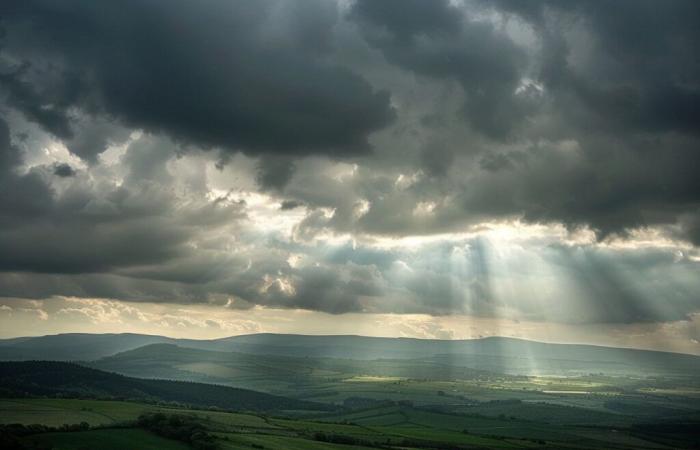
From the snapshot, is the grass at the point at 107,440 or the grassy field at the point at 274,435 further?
the grassy field at the point at 274,435

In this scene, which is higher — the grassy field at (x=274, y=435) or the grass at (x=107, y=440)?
the grass at (x=107, y=440)

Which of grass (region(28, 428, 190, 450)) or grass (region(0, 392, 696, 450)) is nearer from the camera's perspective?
grass (region(28, 428, 190, 450))

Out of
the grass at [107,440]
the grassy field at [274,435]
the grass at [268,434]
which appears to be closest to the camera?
the grass at [107,440]

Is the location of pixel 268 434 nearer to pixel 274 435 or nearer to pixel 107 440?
pixel 274 435

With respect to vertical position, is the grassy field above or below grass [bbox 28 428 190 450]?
below

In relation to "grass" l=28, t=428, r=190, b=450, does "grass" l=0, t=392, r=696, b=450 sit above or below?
below

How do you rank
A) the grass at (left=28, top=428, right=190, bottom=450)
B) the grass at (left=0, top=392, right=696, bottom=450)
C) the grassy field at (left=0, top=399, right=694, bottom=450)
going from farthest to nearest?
the grass at (left=0, top=392, right=696, bottom=450) → the grassy field at (left=0, top=399, right=694, bottom=450) → the grass at (left=28, top=428, right=190, bottom=450)

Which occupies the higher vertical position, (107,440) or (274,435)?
(107,440)

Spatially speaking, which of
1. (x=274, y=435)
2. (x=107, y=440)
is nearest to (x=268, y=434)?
(x=274, y=435)

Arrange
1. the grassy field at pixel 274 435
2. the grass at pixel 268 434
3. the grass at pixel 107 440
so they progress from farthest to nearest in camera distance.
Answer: the grass at pixel 268 434, the grassy field at pixel 274 435, the grass at pixel 107 440

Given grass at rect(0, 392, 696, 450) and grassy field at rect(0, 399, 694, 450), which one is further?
grass at rect(0, 392, 696, 450)

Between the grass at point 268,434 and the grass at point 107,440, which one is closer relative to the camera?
the grass at point 107,440

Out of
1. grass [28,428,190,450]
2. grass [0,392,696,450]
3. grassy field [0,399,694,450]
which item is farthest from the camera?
grass [0,392,696,450]

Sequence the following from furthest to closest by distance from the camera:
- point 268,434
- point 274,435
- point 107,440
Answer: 1. point 268,434
2. point 274,435
3. point 107,440
